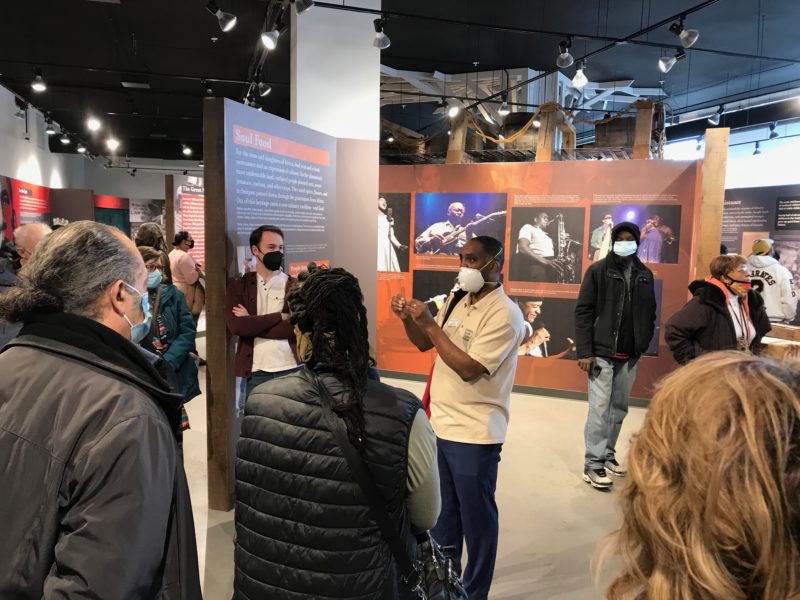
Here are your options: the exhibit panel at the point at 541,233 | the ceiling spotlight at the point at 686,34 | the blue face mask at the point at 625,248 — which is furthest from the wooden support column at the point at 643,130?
the blue face mask at the point at 625,248

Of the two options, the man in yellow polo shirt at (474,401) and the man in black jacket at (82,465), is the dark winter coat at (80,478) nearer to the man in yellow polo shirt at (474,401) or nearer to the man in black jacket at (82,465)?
the man in black jacket at (82,465)

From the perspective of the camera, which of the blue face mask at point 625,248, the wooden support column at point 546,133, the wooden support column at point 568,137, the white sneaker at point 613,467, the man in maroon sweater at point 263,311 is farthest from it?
the wooden support column at point 568,137

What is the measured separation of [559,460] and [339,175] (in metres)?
2.98

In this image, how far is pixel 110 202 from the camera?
14.5 m

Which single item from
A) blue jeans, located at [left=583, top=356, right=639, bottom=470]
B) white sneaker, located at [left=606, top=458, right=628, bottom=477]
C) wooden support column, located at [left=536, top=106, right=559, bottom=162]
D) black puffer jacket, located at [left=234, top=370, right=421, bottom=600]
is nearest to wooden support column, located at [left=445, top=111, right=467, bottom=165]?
wooden support column, located at [left=536, top=106, right=559, bottom=162]

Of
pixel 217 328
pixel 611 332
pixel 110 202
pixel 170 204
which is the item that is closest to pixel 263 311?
pixel 217 328

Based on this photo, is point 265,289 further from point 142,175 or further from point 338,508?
point 142,175

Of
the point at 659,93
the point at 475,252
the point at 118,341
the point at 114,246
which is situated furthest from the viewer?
the point at 659,93

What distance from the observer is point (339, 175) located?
465 cm

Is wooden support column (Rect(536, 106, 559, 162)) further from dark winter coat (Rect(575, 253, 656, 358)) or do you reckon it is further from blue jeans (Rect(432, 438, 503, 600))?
blue jeans (Rect(432, 438, 503, 600))

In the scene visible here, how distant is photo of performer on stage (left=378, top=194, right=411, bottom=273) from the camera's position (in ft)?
21.5

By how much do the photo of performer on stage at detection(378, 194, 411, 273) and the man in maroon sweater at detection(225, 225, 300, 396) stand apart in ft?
10.8

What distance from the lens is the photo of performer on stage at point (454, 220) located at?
6.23 m

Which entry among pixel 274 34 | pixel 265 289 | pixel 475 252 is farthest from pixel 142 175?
pixel 475 252
